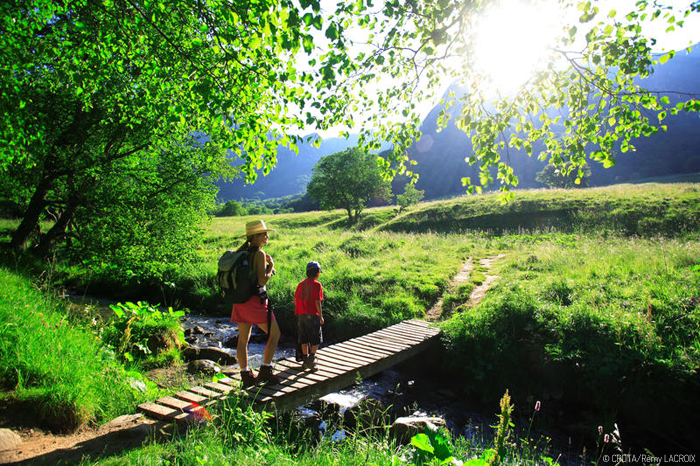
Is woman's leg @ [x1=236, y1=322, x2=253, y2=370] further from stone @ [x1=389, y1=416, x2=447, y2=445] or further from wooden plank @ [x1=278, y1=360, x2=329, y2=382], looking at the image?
stone @ [x1=389, y1=416, x2=447, y2=445]

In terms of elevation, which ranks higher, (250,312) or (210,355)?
(250,312)

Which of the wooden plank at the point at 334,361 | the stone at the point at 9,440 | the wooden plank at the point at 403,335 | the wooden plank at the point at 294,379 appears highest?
the stone at the point at 9,440

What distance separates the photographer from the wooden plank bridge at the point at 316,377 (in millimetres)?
5141

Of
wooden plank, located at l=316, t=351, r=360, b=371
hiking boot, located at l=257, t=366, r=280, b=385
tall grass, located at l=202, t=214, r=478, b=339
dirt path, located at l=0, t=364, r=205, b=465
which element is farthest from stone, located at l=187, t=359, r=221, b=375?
tall grass, located at l=202, t=214, r=478, b=339

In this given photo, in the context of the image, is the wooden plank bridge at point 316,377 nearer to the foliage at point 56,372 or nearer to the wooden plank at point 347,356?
the wooden plank at point 347,356

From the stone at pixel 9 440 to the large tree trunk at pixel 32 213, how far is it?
10.5 m

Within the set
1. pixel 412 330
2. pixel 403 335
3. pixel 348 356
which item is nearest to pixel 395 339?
pixel 403 335

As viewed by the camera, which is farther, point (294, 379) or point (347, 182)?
point (347, 182)

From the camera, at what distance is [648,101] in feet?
16.7

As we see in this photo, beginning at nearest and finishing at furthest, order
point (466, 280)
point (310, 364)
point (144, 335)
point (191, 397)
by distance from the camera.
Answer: point (191, 397) → point (310, 364) → point (144, 335) → point (466, 280)

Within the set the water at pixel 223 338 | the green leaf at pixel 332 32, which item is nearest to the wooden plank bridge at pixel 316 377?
the water at pixel 223 338

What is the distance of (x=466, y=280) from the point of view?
1387 cm

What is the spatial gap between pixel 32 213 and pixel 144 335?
717cm

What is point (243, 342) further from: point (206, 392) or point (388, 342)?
point (388, 342)
